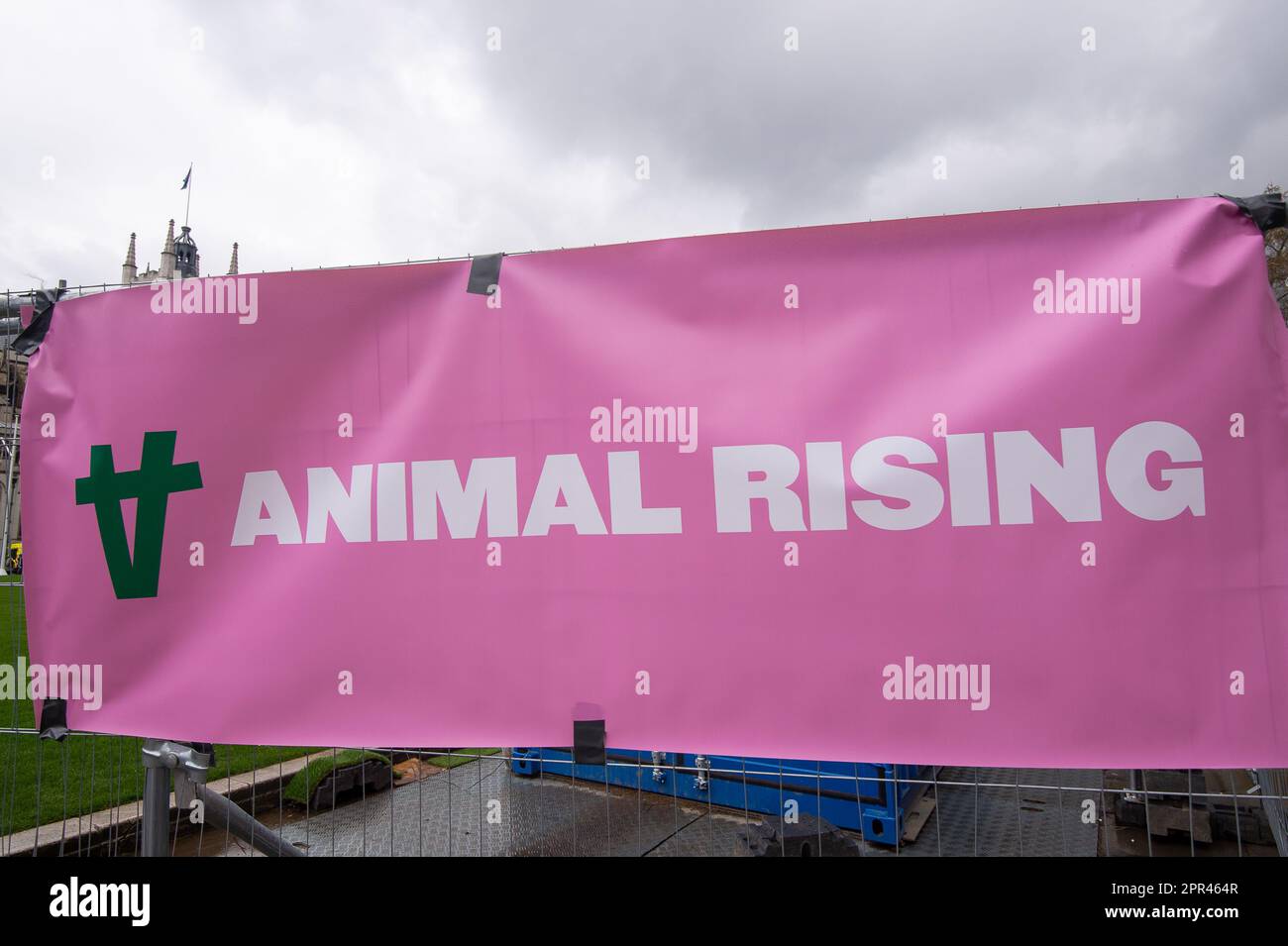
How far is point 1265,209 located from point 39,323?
4.49 meters

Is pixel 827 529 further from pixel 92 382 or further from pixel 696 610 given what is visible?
pixel 92 382

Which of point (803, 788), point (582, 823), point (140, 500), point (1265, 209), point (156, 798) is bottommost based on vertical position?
point (582, 823)

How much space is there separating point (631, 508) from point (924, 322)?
3.71ft

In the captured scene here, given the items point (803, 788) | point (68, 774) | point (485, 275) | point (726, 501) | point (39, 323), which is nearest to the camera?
point (726, 501)

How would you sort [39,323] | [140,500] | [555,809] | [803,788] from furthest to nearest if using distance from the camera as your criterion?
[555,809] < [803,788] < [39,323] < [140,500]

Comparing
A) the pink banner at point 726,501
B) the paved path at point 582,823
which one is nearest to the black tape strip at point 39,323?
the pink banner at point 726,501

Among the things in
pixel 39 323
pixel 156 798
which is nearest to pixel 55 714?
pixel 156 798

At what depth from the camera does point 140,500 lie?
278 cm

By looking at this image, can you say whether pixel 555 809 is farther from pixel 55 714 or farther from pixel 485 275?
pixel 485 275

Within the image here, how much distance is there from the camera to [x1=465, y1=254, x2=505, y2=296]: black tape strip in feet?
8.42

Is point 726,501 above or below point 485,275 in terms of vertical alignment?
below

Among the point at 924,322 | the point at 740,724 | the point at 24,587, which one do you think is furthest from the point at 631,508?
the point at 24,587

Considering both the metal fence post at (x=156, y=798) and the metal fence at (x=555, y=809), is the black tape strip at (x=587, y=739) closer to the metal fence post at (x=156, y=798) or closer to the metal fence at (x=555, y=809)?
the metal fence at (x=555, y=809)

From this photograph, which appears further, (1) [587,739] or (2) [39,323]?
(2) [39,323]
